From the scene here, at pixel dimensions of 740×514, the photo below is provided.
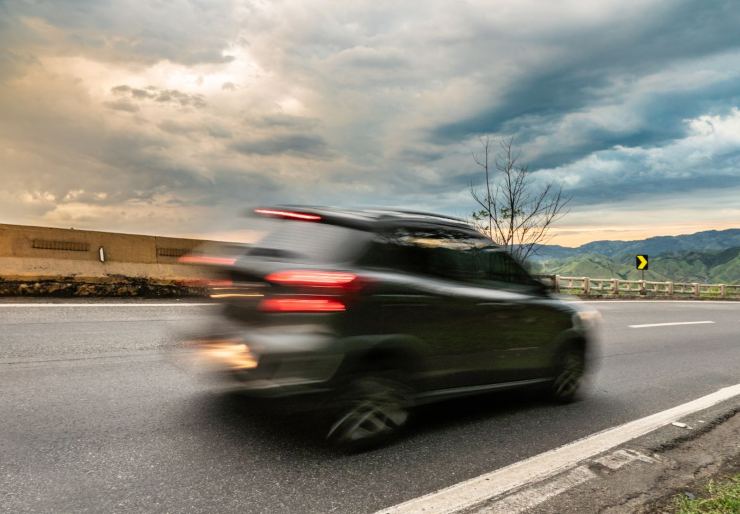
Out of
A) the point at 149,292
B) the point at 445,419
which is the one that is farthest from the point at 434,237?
the point at 149,292

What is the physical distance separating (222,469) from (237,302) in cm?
110

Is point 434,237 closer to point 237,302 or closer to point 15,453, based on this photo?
point 237,302

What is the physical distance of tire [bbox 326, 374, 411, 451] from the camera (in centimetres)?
368

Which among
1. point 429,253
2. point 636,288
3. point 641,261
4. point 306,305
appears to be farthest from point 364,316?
point 641,261

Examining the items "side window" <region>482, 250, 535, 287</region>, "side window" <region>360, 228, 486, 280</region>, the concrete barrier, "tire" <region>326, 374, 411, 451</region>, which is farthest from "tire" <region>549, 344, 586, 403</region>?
the concrete barrier

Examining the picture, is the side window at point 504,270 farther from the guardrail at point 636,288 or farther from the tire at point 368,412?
the guardrail at point 636,288

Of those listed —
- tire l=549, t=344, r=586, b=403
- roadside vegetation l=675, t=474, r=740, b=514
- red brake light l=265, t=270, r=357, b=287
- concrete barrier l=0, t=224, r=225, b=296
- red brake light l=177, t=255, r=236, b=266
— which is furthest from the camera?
concrete barrier l=0, t=224, r=225, b=296

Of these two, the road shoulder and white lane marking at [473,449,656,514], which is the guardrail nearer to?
the road shoulder

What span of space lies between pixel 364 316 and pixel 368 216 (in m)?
0.77

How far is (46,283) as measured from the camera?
10148 mm

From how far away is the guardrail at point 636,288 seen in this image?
26.9 m

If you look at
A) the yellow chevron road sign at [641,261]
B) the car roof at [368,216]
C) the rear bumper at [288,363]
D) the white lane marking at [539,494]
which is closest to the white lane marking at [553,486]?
the white lane marking at [539,494]

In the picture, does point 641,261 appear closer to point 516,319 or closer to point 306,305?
point 516,319

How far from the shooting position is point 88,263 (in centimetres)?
1080
